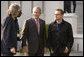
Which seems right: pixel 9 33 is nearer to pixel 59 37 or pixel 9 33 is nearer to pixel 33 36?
pixel 33 36

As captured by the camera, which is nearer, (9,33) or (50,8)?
(9,33)

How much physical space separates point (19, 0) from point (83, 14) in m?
4.34

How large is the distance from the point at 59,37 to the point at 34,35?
0.55 metres

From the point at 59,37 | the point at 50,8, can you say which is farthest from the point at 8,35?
the point at 50,8

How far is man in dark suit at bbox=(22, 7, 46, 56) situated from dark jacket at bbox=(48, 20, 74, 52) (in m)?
0.20

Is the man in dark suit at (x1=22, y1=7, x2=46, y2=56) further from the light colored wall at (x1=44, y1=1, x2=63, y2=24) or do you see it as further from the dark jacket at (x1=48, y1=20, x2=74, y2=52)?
the light colored wall at (x1=44, y1=1, x2=63, y2=24)

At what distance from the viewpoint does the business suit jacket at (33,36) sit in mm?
6207

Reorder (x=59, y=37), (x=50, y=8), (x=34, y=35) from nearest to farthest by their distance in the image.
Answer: (x=34, y=35) → (x=59, y=37) → (x=50, y=8)

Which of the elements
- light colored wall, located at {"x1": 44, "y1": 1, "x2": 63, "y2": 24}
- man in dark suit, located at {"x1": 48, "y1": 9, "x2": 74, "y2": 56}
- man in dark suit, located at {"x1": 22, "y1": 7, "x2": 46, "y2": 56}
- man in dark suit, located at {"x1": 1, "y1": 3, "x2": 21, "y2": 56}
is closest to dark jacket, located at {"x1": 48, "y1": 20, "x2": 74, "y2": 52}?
man in dark suit, located at {"x1": 48, "y1": 9, "x2": 74, "y2": 56}

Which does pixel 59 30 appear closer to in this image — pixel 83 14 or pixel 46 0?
pixel 46 0

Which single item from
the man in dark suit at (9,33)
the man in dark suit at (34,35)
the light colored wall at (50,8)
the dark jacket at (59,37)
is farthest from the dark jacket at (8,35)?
the light colored wall at (50,8)

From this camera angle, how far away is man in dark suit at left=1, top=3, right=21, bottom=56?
536 cm

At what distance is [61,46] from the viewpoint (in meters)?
6.40

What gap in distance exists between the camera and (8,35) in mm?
5359
